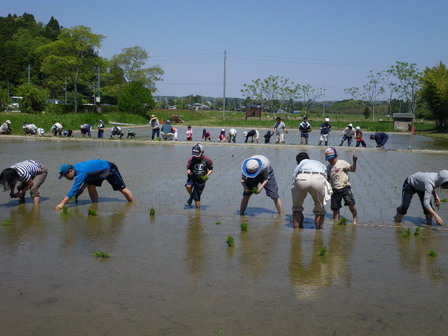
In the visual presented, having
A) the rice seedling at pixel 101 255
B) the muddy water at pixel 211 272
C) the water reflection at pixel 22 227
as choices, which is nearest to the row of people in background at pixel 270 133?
the muddy water at pixel 211 272

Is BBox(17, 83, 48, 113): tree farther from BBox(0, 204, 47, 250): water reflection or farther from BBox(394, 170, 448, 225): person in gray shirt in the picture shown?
BBox(394, 170, 448, 225): person in gray shirt

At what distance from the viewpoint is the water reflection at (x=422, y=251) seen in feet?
23.0

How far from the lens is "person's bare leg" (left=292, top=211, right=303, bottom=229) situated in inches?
363

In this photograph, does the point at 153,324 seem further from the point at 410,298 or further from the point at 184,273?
the point at 410,298

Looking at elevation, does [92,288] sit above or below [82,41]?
below

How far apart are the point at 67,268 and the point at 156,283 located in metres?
1.31

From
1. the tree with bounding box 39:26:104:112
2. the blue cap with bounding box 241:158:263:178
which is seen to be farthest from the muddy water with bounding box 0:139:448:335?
the tree with bounding box 39:26:104:112

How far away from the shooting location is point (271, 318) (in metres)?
5.33

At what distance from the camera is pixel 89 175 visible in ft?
34.8

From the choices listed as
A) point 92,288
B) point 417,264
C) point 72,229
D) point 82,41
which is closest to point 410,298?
point 417,264

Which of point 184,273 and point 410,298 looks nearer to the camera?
point 410,298

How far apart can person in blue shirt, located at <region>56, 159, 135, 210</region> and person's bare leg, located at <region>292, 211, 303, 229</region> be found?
4.01 m

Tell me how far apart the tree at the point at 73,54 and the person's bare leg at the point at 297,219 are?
52.9 meters

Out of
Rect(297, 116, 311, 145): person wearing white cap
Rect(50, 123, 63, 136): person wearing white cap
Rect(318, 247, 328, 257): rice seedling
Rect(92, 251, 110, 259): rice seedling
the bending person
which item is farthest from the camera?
Rect(50, 123, 63, 136): person wearing white cap
